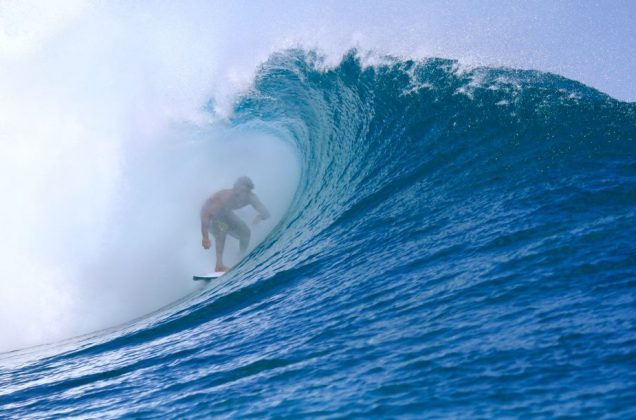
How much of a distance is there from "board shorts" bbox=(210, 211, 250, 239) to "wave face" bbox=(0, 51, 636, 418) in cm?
65

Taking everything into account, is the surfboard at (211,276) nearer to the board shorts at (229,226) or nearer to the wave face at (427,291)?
the wave face at (427,291)

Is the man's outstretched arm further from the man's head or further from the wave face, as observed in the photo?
the wave face

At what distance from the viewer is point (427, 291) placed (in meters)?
4.30

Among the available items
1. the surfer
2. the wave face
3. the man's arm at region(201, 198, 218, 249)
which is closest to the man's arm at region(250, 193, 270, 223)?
the surfer

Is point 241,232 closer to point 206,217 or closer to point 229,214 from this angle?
point 229,214

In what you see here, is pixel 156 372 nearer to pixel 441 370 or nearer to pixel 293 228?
pixel 441 370

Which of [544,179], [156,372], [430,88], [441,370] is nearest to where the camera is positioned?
[441,370]

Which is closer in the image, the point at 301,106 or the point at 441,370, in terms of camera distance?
the point at 441,370

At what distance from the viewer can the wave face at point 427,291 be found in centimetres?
302

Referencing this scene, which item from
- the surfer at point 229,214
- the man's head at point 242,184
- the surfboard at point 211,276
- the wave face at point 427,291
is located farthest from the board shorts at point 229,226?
the surfboard at point 211,276

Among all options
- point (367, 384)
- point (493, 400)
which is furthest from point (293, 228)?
point (493, 400)

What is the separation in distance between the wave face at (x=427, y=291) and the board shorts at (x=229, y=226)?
0.65 m

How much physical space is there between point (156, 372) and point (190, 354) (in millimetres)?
291

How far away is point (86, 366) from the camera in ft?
17.4
